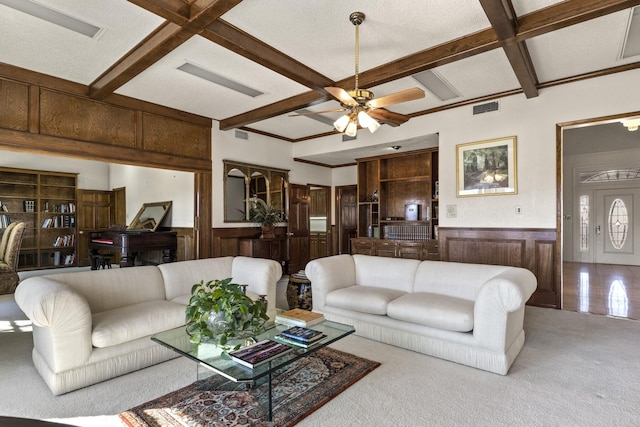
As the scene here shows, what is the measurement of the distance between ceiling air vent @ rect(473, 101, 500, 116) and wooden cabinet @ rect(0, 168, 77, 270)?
8856mm

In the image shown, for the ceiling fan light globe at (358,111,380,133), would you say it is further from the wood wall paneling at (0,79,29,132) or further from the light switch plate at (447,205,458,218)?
the wood wall paneling at (0,79,29,132)

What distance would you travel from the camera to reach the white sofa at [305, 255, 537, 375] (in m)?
2.60

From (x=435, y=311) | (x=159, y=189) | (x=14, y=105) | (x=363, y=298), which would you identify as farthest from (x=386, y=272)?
(x=159, y=189)

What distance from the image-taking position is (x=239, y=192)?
6.70m

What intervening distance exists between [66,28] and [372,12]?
108 inches

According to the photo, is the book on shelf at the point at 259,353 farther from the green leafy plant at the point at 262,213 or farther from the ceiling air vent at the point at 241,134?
the ceiling air vent at the point at 241,134

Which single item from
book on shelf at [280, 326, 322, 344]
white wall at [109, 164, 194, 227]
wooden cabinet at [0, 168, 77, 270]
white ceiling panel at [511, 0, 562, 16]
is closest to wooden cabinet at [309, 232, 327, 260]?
white wall at [109, 164, 194, 227]

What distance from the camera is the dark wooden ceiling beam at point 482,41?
268 cm

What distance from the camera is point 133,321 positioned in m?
2.63

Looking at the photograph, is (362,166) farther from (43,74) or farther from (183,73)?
(43,74)

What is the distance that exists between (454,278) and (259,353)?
2.15 metres

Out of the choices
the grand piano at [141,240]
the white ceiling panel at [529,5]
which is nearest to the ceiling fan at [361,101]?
the white ceiling panel at [529,5]

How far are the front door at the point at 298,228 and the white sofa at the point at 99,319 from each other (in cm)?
379

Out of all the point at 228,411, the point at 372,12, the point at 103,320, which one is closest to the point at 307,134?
the point at 372,12
